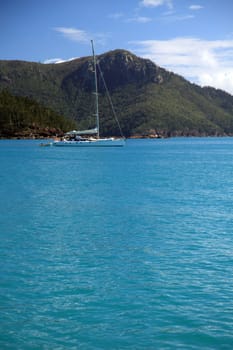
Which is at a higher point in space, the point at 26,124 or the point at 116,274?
the point at 26,124

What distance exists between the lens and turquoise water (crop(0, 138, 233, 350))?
11812mm

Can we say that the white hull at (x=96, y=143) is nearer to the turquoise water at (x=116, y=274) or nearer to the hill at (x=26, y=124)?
the hill at (x=26, y=124)

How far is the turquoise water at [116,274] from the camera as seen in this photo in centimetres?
1181

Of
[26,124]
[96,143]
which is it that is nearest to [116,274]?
[96,143]

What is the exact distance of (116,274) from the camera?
1662cm

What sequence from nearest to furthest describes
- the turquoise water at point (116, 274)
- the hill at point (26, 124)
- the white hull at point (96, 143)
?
the turquoise water at point (116, 274) < the white hull at point (96, 143) < the hill at point (26, 124)

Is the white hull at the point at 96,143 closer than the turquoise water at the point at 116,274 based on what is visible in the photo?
No

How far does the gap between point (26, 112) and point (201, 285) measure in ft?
607

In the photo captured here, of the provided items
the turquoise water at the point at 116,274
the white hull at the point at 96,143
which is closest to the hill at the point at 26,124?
the white hull at the point at 96,143

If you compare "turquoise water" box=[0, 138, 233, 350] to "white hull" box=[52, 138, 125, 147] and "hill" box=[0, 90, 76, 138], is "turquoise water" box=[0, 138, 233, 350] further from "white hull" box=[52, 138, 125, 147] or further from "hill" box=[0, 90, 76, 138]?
"hill" box=[0, 90, 76, 138]

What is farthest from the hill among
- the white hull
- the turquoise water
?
the turquoise water

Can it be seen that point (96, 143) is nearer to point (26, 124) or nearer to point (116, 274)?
point (26, 124)

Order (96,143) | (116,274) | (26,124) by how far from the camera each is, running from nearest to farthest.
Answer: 1. (116,274)
2. (96,143)
3. (26,124)

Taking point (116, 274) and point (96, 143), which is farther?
point (96, 143)
